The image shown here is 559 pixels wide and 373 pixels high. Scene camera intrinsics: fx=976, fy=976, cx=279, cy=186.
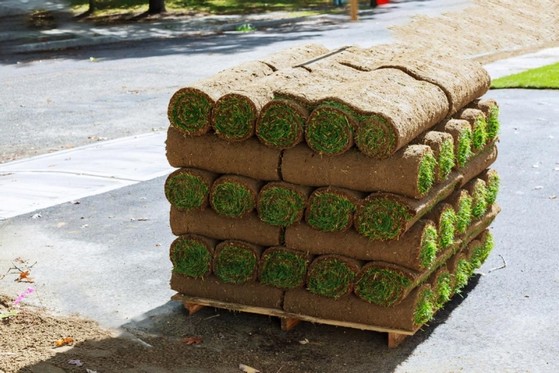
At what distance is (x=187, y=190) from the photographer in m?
7.12

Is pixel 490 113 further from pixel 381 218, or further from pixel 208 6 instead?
pixel 208 6

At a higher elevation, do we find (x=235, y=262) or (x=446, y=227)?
(x=446, y=227)

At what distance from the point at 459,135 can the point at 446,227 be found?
0.73 m

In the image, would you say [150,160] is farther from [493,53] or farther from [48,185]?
[493,53]

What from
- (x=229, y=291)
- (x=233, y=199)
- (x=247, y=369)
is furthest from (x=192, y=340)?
(x=233, y=199)

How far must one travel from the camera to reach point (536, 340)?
278 inches

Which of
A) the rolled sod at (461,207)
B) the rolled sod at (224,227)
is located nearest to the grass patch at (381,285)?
the rolled sod at (224,227)

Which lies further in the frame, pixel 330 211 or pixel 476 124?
pixel 476 124

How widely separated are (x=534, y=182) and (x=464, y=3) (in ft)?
76.7

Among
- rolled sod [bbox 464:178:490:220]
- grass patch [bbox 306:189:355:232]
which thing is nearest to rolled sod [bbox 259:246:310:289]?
grass patch [bbox 306:189:355:232]

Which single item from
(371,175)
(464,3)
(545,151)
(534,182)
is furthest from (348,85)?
(464,3)

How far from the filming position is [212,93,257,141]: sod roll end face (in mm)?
6824

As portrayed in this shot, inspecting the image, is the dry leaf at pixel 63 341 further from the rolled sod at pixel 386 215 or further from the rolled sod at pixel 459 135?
the rolled sod at pixel 459 135

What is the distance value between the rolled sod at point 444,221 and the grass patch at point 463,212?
0.18 meters
